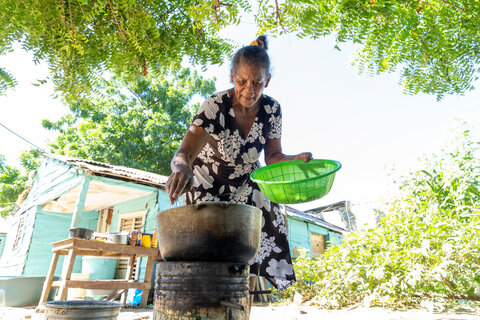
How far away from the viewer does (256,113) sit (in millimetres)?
2533

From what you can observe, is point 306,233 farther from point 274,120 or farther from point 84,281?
point 274,120

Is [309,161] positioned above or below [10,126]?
below

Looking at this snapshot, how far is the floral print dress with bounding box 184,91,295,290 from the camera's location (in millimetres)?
2328

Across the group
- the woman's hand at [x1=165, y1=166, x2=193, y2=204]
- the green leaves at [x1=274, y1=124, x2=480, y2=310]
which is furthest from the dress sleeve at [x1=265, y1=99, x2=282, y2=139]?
the green leaves at [x1=274, y1=124, x2=480, y2=310]

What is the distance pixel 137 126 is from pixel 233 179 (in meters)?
15.6

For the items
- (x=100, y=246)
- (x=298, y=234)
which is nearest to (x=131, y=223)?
(x=100, y=246)

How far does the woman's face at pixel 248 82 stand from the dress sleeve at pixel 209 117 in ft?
0.64

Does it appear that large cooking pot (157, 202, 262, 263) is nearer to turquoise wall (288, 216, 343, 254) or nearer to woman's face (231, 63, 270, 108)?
woman's face (231, 63, 270, 108)

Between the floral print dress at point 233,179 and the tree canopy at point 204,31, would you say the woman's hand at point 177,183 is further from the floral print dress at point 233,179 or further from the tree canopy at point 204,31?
the tree canopy at point 204,31

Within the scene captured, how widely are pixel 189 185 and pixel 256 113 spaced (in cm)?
99

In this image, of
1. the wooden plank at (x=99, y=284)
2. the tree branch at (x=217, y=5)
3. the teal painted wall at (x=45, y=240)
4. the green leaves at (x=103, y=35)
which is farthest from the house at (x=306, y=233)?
the tree branch at (x=217, y=5)

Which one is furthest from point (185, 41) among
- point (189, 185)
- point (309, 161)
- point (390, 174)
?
point (390, 174)

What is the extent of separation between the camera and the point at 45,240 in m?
10.1

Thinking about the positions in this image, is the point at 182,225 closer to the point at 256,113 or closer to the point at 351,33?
the point at 256,113
